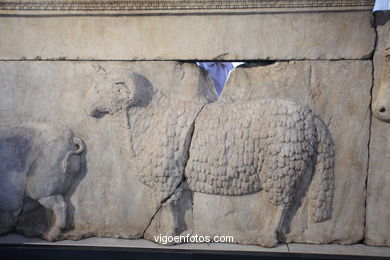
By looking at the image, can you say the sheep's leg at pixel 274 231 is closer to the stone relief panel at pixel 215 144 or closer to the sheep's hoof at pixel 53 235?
the stone relief panel at pixel 215 144

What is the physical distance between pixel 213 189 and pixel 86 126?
3.48 ft

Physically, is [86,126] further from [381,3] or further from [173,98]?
[381,3]

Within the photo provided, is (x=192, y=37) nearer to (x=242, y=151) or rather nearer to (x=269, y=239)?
(x=242, y=151)

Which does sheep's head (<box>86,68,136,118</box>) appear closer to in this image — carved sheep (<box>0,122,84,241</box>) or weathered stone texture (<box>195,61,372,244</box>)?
carved sheep (<box>0,122,84,241</box>)

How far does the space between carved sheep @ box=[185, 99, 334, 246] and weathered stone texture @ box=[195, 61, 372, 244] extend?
7 cm

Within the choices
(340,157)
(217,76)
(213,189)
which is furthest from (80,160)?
(340,157)

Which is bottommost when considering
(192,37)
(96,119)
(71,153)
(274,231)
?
(274,231)

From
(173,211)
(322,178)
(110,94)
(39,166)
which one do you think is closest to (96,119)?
(110,94)

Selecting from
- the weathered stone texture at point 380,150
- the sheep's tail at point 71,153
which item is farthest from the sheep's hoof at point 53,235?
the weathered stone texture at point 380,150

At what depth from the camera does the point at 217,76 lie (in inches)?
140

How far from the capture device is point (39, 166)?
8.46 ft

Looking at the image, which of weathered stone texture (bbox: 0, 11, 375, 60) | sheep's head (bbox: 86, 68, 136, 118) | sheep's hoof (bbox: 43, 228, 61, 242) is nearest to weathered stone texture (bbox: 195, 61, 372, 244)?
weathered stone texture (bbox: 0, 11, 375, 60)

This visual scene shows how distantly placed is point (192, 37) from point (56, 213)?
1635mm

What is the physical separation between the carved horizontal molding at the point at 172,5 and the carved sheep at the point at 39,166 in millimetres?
878
